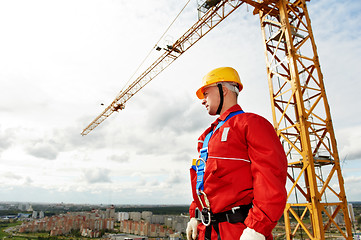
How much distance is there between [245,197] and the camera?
5.71 ft

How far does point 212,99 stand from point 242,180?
0.87 m

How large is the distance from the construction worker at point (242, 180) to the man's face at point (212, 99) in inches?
6.4

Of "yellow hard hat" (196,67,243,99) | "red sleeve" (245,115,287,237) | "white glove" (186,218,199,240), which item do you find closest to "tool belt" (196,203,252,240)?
"red sleeve" (245,115,287,237)

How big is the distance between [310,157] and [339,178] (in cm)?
187

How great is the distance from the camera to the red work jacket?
146 cm

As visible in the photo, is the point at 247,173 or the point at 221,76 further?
the point at 221,76

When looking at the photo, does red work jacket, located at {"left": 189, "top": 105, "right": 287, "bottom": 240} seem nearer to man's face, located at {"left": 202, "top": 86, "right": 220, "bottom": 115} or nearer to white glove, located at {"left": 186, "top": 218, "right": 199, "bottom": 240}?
white glove, located at {"left": 186, "top": 218, "right": 199, "bottom": 240}

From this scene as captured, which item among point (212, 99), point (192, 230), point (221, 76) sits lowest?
point (192, 230)

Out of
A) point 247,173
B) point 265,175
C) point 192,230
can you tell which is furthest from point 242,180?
point 192,230

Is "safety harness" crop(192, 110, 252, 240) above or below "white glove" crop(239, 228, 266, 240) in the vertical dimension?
above

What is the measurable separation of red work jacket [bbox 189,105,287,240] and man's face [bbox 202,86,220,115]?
1.05ft

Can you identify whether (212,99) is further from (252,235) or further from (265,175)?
(252,235)

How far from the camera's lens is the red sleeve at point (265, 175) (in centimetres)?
144

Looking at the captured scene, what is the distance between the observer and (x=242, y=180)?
1726 millimetres
